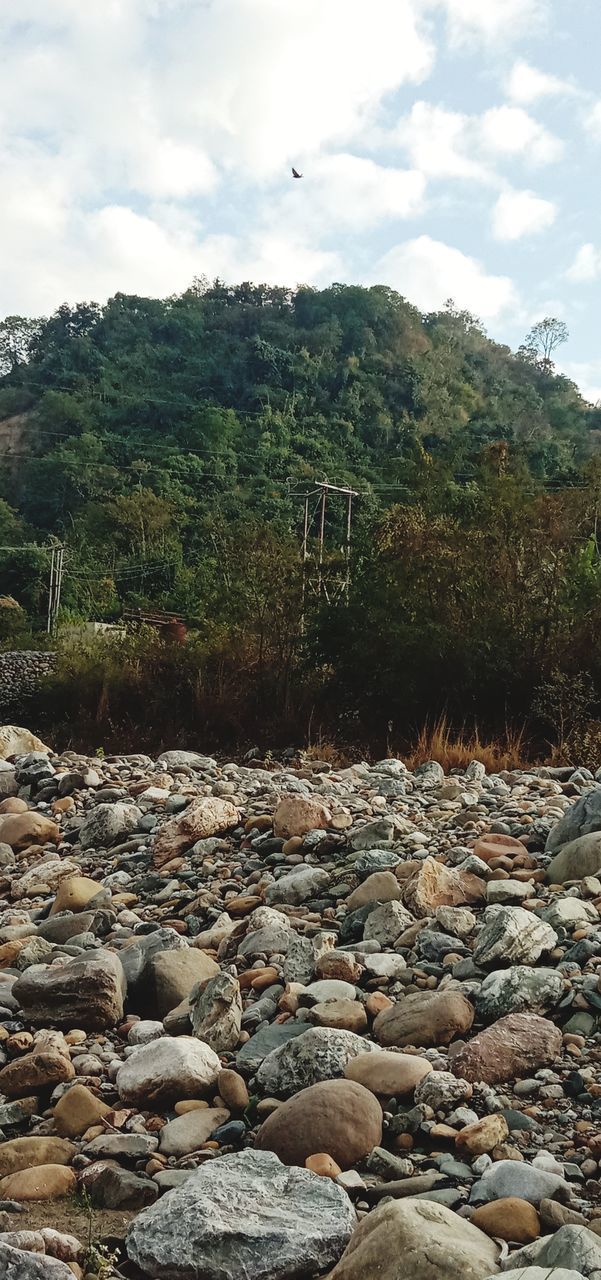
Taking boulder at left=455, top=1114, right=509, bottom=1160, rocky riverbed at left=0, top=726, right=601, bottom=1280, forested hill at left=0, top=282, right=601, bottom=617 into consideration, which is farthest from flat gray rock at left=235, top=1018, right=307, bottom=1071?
forested hill at left=0, top=282, right=601, bottom=617

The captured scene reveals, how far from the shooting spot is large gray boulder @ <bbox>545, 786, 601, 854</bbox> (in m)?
4.31

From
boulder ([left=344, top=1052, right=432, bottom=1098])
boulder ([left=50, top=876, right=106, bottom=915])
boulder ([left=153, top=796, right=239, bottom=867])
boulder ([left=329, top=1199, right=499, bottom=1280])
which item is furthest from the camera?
boulder ([left=153, top=796, right=239, bottom=867])

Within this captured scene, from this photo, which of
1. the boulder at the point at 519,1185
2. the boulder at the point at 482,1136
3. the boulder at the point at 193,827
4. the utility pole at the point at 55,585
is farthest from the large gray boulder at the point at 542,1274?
the utility pole at the point at 55,585

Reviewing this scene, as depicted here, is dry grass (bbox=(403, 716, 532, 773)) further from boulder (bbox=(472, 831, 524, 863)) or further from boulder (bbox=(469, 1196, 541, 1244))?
boulder (bbox=(469, 1196, 541, 1244))

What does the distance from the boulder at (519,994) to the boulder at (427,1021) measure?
0.19 ft

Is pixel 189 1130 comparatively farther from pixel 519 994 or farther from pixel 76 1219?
pixel 519 994

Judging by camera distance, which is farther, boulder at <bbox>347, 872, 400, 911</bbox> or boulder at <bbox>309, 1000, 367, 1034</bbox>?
boulder at <bbox>347, 872, 400, 911</bbox>

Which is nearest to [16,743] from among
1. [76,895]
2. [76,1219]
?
[76,895]

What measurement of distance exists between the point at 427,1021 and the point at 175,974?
3.37 ft

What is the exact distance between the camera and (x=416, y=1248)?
1837 mm

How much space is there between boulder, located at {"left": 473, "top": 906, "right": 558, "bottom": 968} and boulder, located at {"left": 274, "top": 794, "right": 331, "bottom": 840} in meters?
1.64

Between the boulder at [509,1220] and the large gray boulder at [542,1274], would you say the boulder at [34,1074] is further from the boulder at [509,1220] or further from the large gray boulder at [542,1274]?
the large gray boulder at [542,1274]

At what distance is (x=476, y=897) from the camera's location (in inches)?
156

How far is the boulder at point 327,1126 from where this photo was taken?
94.4 inches
